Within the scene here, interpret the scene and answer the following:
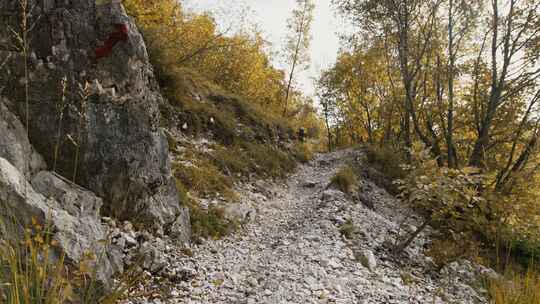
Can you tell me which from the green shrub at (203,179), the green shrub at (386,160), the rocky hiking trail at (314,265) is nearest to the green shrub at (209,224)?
the rocky hiking trail at (314,265)

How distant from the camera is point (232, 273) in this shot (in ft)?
15.7

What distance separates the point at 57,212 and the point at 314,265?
402 centimetres

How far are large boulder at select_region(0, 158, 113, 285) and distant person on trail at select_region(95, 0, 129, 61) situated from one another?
2192 mm

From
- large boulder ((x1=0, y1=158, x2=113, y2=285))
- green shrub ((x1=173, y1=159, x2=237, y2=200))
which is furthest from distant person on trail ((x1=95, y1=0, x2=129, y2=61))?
green shrub ((x1=173, y1=159, x2=237, y2=200))

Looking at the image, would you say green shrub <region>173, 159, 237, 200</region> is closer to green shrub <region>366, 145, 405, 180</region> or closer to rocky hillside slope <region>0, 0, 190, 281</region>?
rocky hillside slope <region>0, 0, 190, 281</region>

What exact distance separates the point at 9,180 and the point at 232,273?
10.7 ft

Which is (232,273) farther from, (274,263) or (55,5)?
(55,5)

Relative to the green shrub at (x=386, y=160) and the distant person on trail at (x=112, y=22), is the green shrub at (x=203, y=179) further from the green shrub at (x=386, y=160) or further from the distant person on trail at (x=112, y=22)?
the green shrub at (x=386, y=160)

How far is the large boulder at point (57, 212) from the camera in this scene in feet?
9.17

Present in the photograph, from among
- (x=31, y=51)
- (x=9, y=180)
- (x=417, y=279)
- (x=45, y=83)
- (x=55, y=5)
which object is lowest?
(x=417, y=279)

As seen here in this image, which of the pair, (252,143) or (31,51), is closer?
(31,51)

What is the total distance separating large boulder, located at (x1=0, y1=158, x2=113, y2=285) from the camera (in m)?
2.79

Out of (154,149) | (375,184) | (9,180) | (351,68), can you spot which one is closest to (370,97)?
(351,68)

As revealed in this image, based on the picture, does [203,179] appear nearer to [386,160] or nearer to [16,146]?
[16,146]
